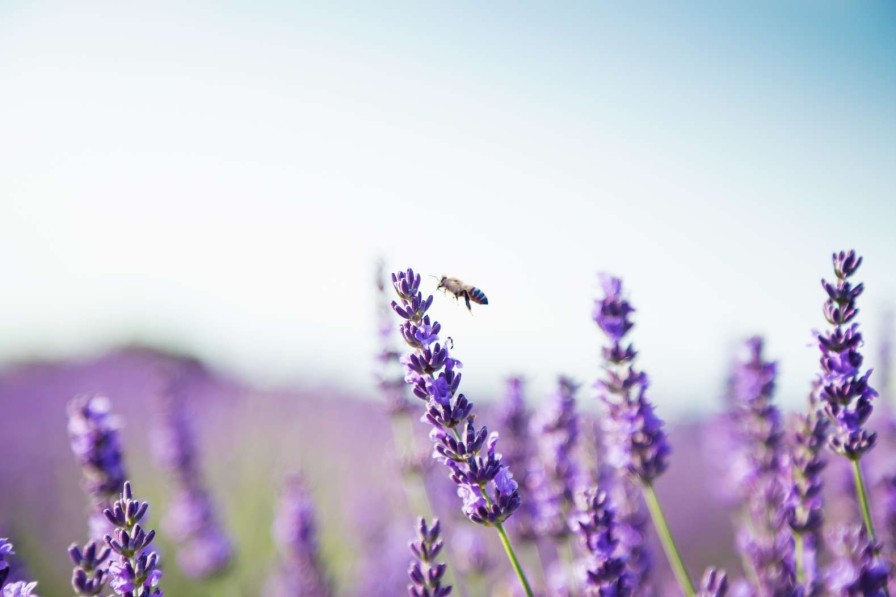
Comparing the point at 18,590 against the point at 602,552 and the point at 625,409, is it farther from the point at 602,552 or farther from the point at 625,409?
the point at 625,409

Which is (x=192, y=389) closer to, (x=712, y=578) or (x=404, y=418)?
(x=404, y=418)

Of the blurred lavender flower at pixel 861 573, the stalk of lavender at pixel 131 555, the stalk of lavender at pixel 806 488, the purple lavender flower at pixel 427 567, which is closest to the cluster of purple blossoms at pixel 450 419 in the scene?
the purple lavender flower at pixel 427 567

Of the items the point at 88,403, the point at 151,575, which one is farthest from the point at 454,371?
the point at 88,403

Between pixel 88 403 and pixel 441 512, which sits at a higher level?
pixel 88 403

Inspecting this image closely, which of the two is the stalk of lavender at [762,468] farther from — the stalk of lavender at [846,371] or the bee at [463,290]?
the bee at [463,290]

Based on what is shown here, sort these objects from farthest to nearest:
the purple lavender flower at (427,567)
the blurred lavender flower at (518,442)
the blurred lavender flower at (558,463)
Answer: the blurred lavender flower at (518,442) → the blurred lavender flower at (558,463) → the purple lavender flower at (427,567)
